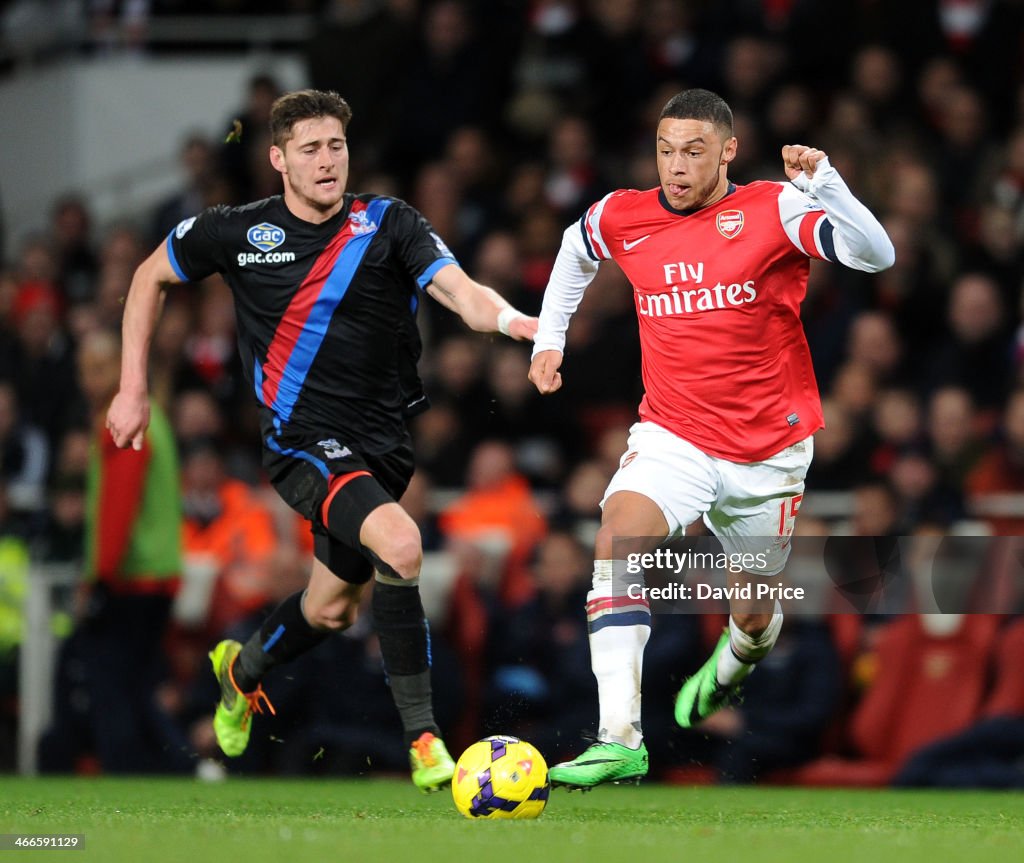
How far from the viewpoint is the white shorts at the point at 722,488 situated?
→ 7.52 m

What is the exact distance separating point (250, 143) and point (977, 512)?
676 centimetres

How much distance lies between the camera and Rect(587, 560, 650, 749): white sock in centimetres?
712

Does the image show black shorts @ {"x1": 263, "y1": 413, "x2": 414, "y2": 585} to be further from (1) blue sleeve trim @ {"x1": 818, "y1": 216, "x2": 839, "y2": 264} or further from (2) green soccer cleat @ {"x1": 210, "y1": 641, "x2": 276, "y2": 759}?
(1) blue sleeve trim @ {"x1": 818, "y1": 216, "x2": 839, "y2": 264}

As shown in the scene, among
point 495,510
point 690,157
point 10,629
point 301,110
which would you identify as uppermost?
point 301,110

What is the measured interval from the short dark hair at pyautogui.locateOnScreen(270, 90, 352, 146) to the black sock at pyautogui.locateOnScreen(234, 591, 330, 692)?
6.48ft

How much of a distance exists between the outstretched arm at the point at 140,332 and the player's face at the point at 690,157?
2.12m

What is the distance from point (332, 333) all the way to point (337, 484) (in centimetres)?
65

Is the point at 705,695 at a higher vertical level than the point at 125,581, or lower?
lower

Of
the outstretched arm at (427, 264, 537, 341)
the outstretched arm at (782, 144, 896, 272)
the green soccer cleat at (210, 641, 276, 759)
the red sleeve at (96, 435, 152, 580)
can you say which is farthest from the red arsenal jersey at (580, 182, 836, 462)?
the red sleeve at (96, 435, 152, 580)

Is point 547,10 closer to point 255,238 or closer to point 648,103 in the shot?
point 648,103

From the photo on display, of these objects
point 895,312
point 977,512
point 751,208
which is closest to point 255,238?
point 751,208

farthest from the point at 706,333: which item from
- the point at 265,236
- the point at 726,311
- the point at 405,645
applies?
the point at 265,236

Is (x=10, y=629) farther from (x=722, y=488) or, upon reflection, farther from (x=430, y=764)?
(x=722, y=488)

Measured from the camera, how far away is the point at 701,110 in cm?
748
